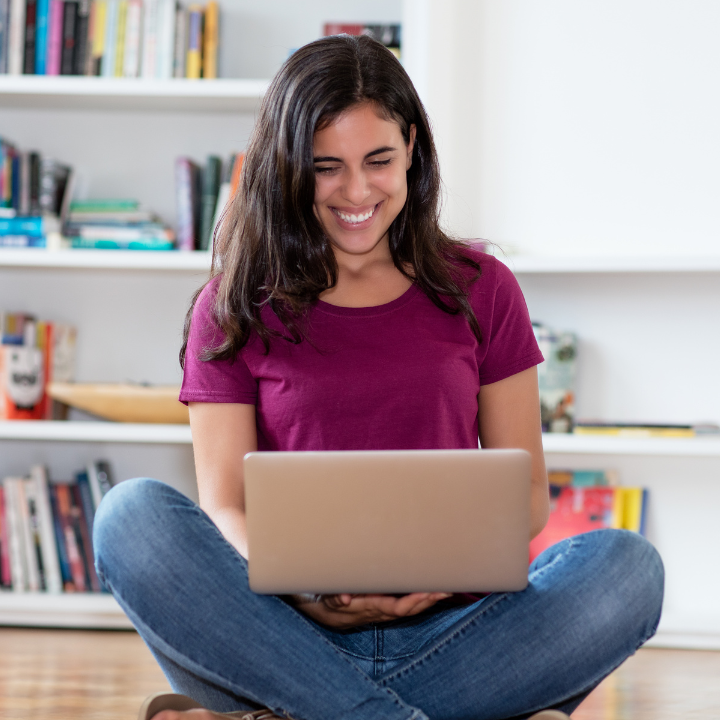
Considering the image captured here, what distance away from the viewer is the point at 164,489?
1097mm

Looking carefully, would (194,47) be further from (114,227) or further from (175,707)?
(175,707)

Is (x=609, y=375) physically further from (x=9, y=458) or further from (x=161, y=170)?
(x=9, y=458)

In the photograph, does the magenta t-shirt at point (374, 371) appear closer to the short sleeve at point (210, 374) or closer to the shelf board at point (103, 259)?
the short sleeve at point (210, 374)

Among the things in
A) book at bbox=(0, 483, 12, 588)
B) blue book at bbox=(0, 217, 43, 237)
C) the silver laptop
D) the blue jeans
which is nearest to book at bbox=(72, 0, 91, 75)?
blue book at bbox=(0, 217, 43, 237)

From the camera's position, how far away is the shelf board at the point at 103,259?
209cm

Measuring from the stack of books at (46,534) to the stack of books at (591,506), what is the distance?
1.06m

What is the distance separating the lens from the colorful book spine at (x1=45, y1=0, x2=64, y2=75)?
2.13 m

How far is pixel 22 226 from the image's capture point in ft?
7.02

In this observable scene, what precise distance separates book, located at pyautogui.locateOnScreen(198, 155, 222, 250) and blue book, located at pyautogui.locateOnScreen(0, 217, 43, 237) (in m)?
0.37

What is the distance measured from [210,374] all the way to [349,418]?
0.21 m

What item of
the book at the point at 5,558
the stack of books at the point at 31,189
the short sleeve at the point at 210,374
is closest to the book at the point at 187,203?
the stack of books at the point at 31,189

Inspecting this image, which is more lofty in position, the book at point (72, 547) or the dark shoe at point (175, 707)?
the dark shoe at point (175, 707)

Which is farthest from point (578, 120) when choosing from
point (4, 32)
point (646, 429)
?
point (4, 32)

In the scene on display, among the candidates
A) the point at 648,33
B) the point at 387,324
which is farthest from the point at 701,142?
the point at 387,324
